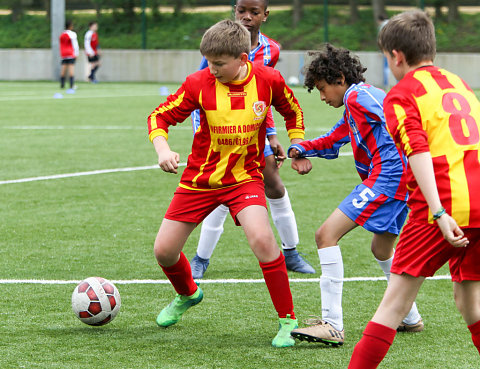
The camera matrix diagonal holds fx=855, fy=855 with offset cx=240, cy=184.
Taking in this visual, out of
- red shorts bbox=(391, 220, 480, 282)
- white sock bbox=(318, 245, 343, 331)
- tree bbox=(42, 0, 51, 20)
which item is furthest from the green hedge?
red shorts bbox=(391, 220, 480, 282)

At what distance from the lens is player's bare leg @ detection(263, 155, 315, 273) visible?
238 inches

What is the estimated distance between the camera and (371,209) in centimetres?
435

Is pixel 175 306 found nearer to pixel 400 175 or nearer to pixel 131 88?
pixel 400 175

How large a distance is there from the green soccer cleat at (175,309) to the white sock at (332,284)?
0.85 m

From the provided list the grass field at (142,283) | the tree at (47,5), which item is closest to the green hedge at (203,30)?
the tree at (47,5)

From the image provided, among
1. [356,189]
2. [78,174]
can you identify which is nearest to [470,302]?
[356,189]

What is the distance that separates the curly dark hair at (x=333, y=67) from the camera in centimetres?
449

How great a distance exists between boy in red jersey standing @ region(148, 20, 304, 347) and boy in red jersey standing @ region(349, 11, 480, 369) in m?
1.06

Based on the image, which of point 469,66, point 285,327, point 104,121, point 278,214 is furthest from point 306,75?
point 469,66

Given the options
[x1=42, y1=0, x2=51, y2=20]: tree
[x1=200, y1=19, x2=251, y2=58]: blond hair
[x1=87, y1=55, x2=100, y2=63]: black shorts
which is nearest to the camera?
[x1=200, y1=19, x2=251, y2=58]: blond hair

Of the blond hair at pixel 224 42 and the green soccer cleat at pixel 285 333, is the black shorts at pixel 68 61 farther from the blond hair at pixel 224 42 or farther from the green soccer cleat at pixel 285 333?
the green soccer cleat at pixel 285 333

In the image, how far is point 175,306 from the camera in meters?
4.80

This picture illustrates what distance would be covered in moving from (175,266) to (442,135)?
195 centimetres

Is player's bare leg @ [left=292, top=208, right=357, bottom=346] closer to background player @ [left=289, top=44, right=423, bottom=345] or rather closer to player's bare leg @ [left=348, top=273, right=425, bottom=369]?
background player @ [left=289, top=44, right=423, bottom=345]
